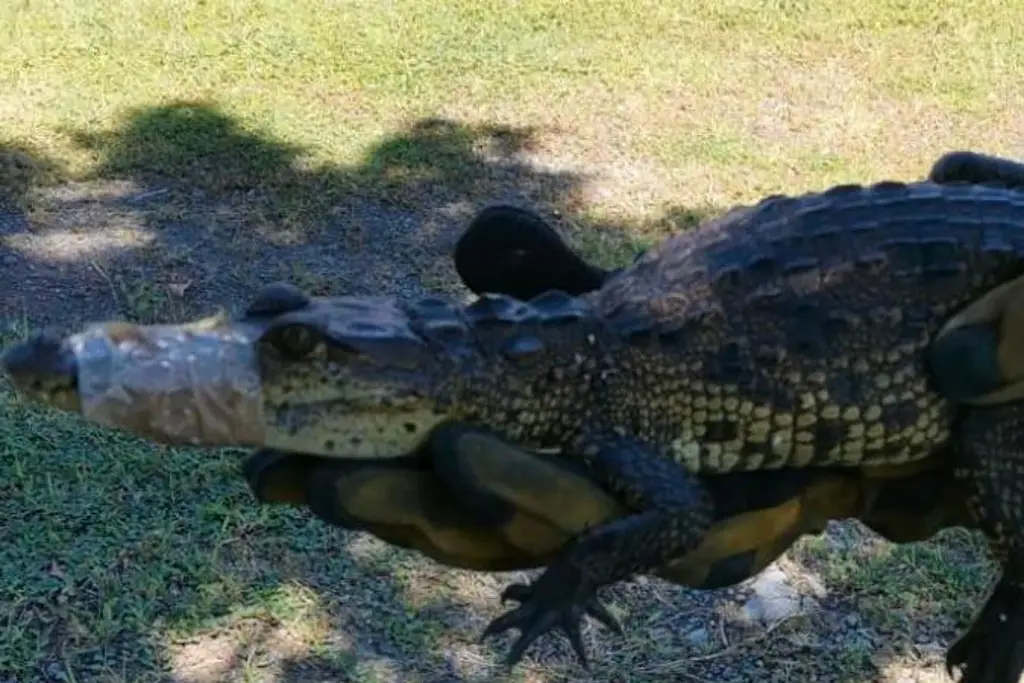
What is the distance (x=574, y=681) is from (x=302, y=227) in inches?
77.9

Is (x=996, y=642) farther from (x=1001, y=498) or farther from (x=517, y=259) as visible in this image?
(x=517, y=259)

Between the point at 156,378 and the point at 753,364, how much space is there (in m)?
0.57

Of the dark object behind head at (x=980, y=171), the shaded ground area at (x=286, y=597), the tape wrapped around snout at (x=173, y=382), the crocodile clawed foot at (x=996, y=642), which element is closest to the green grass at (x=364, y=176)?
the shaded ground area at (x=286, y=597)

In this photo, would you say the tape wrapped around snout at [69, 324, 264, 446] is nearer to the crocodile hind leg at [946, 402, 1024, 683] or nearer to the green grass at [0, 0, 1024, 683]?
the crocodile hind leg at [946, 402, 1024, 683]

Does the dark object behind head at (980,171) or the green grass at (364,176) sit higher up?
the dark object behind head at (980,171)

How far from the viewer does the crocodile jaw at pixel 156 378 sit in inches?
48.4

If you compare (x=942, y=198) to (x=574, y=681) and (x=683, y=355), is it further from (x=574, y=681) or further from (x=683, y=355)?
(x=574, y=681)

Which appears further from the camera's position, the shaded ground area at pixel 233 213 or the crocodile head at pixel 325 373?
the shaded ground area at pixel 233 213

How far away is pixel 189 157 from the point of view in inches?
179

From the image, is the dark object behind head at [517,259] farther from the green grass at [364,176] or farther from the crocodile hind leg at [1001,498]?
the green grass at [364,176]

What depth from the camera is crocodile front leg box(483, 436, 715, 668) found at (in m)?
1.39

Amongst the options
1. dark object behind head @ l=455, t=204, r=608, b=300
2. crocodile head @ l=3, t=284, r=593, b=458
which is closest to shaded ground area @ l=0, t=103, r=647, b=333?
dark object behind head @ l=455, t=204, r=608, b=300

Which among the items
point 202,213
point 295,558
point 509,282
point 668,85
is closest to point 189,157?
point 202,213

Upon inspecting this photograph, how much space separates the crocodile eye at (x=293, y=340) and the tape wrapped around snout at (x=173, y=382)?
0.02 m
